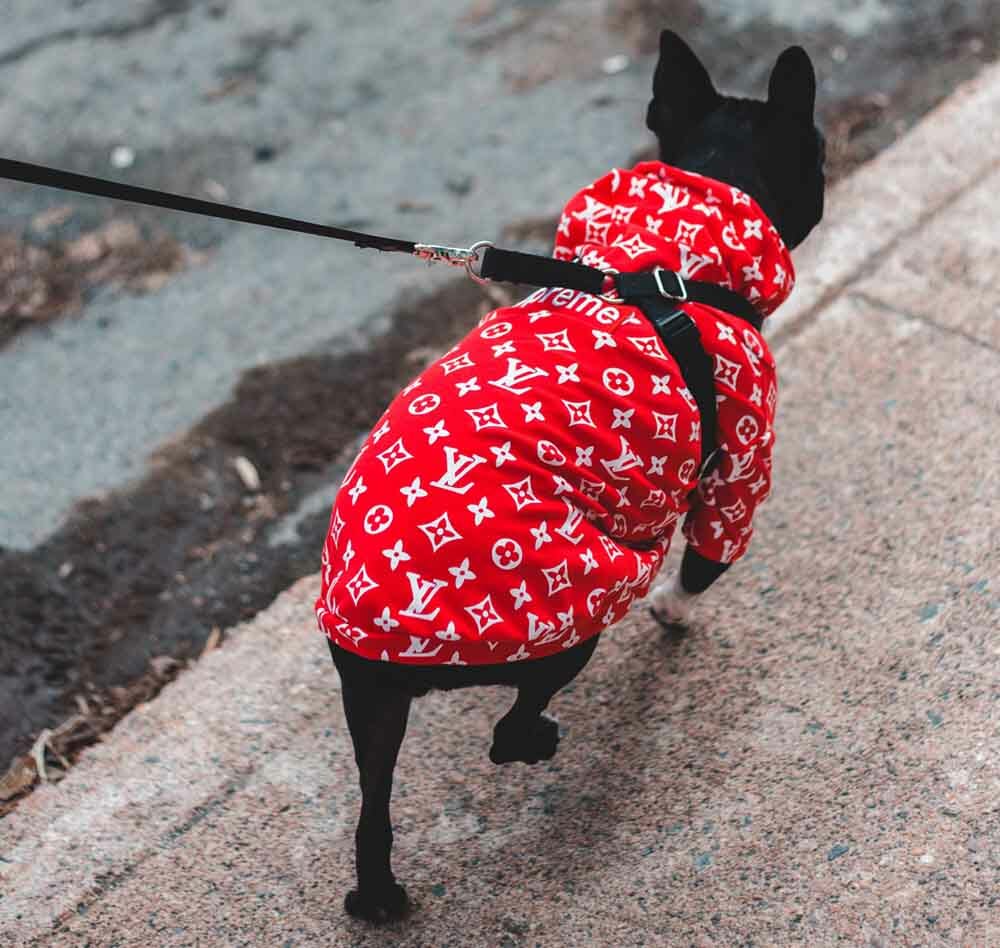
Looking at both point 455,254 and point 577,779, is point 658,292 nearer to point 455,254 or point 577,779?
point 455,254

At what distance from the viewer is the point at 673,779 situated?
261 centimetres

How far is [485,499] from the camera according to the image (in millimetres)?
1964

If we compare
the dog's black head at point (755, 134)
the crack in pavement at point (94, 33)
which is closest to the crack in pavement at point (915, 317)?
the dog's black head at point (755, 134)

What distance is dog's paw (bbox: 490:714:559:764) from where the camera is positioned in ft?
7.98

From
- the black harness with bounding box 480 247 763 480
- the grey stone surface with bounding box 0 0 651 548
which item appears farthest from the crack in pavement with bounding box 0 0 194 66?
the black harness with bounding box 480 247 763 480

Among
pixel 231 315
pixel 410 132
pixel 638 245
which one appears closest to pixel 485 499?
pixel 638 245

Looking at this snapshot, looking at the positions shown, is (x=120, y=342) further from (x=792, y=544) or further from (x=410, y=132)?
(x=792, y=544)

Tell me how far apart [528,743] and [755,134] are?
1.46 metres

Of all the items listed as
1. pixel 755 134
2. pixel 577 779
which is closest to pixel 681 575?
pixel 577 779

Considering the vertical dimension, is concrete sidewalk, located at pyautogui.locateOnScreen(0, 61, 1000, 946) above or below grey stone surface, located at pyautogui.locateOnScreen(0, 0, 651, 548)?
below

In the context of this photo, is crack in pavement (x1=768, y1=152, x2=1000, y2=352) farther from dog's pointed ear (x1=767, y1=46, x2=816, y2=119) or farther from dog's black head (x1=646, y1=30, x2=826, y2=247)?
dog's pointed ear (x1=767, y1=46, x2=816, y2=119)

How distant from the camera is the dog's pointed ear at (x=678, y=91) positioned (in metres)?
2.70

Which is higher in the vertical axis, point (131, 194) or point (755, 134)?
point (131, 194)

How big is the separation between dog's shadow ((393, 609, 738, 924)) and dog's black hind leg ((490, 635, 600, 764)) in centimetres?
13
